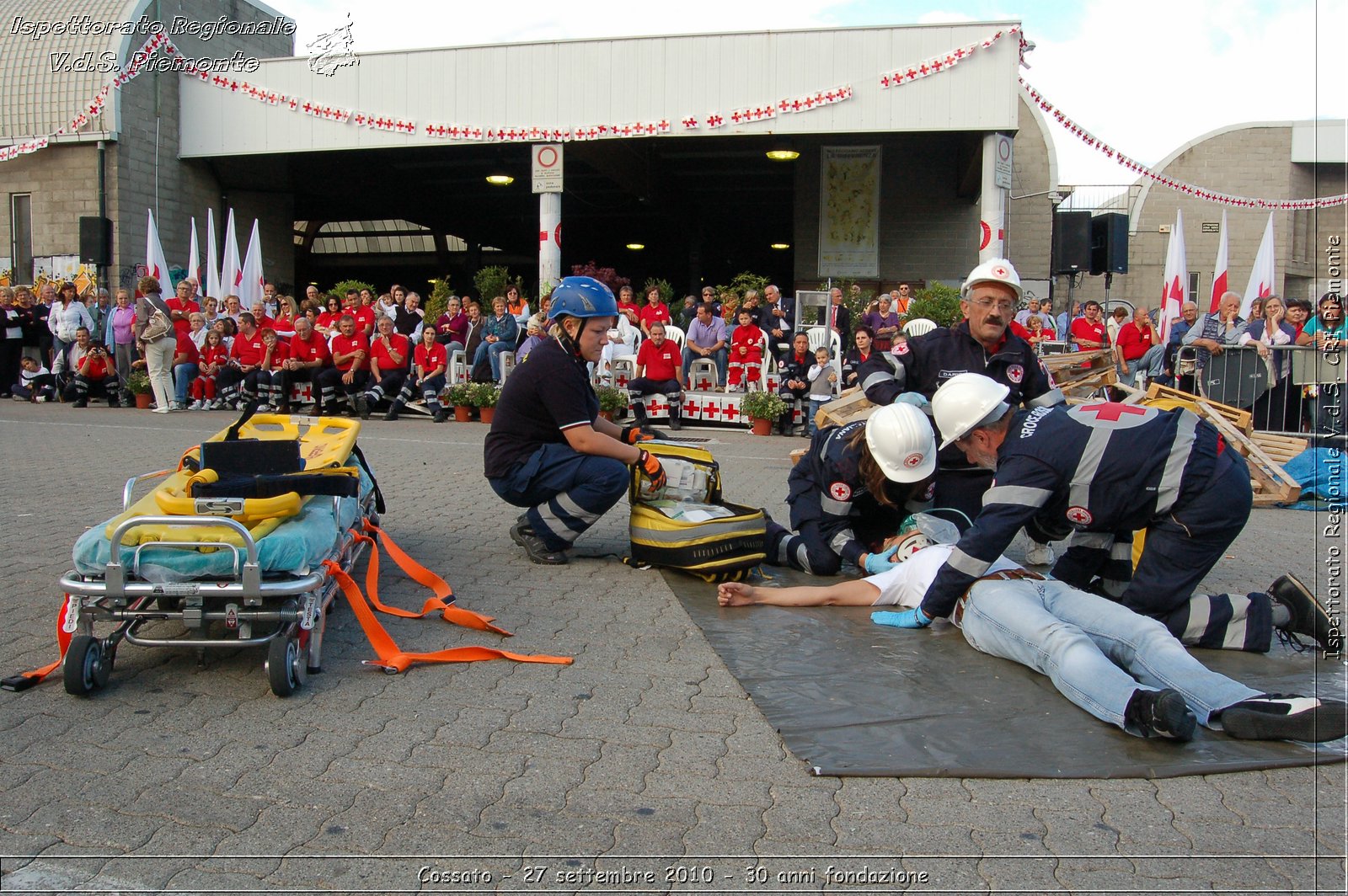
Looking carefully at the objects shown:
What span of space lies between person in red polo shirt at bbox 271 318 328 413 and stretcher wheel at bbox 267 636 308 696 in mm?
12953

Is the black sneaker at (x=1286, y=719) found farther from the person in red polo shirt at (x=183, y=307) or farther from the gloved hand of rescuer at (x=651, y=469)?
the person in red polo shirt at (x=183, y=307)

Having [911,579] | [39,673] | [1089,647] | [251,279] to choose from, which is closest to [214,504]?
[39,673]

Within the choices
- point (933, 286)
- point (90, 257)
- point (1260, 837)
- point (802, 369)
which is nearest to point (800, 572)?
point (1260, 837)

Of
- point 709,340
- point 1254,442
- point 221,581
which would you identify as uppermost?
point 709,340

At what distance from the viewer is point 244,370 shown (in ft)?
54.2

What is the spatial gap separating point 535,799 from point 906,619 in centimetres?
234

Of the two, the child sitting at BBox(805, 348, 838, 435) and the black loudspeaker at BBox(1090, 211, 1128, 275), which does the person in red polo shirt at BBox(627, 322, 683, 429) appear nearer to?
the child sitting at BBox(805, 348, 838, 435)

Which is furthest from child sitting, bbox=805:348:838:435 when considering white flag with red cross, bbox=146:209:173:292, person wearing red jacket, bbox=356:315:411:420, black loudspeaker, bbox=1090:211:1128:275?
white flag with red cross, bbox=146:209:173:292

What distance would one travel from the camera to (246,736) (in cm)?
358

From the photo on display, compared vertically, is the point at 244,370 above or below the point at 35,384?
above

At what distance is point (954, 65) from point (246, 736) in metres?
16.1

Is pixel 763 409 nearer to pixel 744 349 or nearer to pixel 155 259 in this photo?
→ pixel 744 349

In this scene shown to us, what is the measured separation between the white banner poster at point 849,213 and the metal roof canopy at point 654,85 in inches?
163

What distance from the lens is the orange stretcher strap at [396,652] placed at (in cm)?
431
